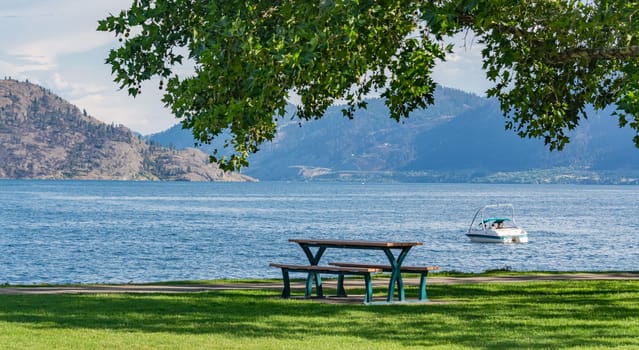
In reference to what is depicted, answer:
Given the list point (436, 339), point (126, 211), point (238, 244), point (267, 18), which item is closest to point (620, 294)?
point (436, 339)

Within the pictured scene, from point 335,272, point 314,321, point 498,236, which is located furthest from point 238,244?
point 314,321

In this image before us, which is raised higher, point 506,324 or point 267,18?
point 267,18

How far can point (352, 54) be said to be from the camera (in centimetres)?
1574

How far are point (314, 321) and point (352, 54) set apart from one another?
442 centimetres

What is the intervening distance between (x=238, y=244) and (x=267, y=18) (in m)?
56.9

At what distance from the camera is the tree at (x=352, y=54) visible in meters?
14.1

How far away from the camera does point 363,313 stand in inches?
626

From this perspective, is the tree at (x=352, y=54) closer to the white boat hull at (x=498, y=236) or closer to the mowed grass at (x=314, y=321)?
the mowed grass at (x=314, y=321)

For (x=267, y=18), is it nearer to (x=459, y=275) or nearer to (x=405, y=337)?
(x=405, y=337)

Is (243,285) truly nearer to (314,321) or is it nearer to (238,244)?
(314,321)

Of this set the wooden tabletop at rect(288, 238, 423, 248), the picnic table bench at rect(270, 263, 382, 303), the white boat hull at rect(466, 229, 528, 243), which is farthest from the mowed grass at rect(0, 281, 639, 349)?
the white boat hull at rect(466, 229, 528, 243)

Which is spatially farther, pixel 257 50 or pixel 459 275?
pixel 459 275

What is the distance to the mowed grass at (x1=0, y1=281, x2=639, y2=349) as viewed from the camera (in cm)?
1288

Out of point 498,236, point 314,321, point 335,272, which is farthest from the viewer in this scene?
point 498,236
